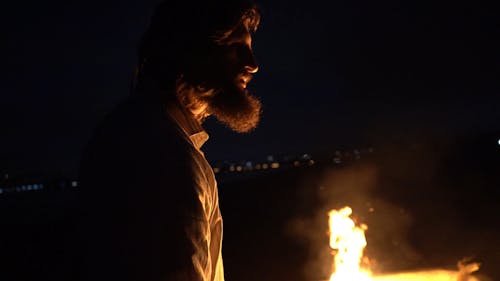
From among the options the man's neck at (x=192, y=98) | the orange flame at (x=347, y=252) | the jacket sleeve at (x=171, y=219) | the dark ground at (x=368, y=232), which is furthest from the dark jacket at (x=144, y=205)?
the dark ground at (x=368, y=232)

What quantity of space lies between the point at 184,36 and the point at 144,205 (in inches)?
30.6

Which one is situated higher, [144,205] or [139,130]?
[139,130]

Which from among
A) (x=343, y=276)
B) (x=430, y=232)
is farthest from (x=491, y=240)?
(x=343, y=276)

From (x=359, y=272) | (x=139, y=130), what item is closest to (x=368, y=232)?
(x=359, y=272)

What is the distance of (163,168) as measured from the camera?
1306 millimetres

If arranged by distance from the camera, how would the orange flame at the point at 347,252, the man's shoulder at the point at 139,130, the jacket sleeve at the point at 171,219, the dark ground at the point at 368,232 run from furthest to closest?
1. the dark ground at the point at 368,232
2. the orange flame at the point at 347,252
3. the man's shoulder at the point at 139,130
4. the jacket sleeve at the point at 171,219

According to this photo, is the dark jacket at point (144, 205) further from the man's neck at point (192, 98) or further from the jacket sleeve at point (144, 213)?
the man's neck at point (192, 98)

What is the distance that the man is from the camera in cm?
124

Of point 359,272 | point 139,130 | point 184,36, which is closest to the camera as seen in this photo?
point 139,130

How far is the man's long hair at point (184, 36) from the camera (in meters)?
1.80

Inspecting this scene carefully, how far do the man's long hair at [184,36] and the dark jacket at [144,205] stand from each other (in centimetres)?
39

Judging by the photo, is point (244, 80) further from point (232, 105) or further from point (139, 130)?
point (139, 130)

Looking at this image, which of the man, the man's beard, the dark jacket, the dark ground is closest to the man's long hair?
the man

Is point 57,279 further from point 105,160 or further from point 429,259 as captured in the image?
point 105,160
